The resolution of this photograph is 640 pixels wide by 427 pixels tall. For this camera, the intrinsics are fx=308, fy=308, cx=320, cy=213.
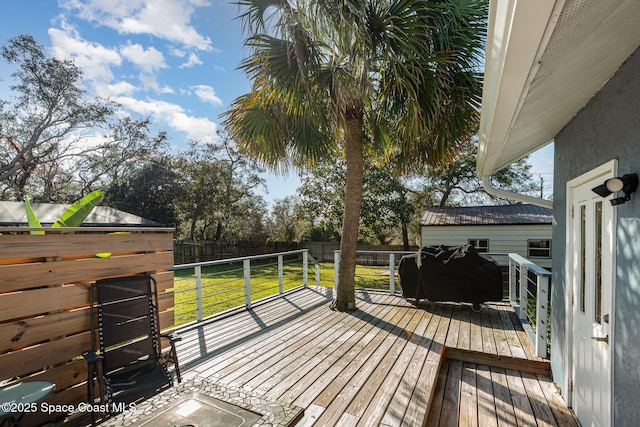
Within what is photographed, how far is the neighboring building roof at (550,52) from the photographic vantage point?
1120 millimetres

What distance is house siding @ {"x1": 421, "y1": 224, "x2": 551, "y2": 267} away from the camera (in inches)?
454

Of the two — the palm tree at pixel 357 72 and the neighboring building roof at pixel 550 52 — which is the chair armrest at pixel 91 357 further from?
the palm tree at pixel 357 72

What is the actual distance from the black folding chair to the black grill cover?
4202 millimetres

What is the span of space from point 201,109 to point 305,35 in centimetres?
1223

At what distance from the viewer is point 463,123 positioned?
4645 mm

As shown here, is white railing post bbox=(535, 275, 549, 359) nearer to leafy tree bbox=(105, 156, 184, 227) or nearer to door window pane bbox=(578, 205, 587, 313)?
door window pane bbox=(578, 205, 587, 313)

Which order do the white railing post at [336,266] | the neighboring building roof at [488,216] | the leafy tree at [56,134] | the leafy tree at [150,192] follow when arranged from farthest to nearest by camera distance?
the leafy tree at [150,192]
the leafy tree at [56,134]
the neighboring building roof at [488,216]
the white railing post at [336,266]

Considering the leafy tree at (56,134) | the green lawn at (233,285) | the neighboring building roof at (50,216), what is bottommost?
the green lawn at (233,285)

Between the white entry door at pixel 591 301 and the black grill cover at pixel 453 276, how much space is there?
Answer: 7.96 ft

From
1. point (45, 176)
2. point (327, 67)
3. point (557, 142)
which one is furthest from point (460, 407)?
point (45, 176)

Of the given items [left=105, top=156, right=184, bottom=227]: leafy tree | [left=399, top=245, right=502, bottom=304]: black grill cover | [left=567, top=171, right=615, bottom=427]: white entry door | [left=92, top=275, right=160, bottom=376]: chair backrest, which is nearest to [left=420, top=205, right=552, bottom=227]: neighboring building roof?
[left=399, top=245, right=502, bottom=304]: black grill cover

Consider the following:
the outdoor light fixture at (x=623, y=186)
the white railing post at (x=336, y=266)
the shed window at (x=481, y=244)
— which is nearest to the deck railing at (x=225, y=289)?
the white railing post at (x=336, y=266)

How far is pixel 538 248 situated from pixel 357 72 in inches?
455

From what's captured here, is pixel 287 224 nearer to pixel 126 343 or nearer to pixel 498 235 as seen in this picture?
pixel 498 235
